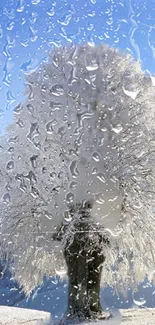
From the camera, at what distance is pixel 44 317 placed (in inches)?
274

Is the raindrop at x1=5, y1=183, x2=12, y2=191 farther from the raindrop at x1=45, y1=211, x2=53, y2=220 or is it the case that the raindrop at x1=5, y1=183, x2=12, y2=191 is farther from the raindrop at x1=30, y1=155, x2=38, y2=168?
the raindrop at x1=45, y1=211, x2=53, y2=220

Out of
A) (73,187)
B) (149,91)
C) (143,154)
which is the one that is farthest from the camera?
(149,91)

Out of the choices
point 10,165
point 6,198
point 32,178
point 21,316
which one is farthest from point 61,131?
point 21,316

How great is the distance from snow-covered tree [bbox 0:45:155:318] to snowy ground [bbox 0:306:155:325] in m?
0.36

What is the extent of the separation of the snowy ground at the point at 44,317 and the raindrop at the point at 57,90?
2.92 meters

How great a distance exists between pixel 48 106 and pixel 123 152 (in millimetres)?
1177

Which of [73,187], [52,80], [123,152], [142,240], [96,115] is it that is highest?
[52,80]

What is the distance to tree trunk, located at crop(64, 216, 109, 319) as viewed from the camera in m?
6.16

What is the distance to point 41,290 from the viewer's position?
23.6ft

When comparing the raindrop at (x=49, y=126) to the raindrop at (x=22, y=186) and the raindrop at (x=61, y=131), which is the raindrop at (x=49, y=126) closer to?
the raindrop at (x=61, y=131)

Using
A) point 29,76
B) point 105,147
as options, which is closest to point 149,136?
point 105,147

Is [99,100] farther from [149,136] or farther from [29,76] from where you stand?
[29,76]

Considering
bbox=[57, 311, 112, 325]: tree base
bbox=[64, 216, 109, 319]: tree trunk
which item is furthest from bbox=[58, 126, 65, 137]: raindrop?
bbox=[57, 311, 112, 325]: tree base

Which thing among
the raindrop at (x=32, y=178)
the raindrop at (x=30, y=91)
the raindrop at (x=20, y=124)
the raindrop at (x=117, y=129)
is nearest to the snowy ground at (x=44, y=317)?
the raindrop at (x=32, y=178)
